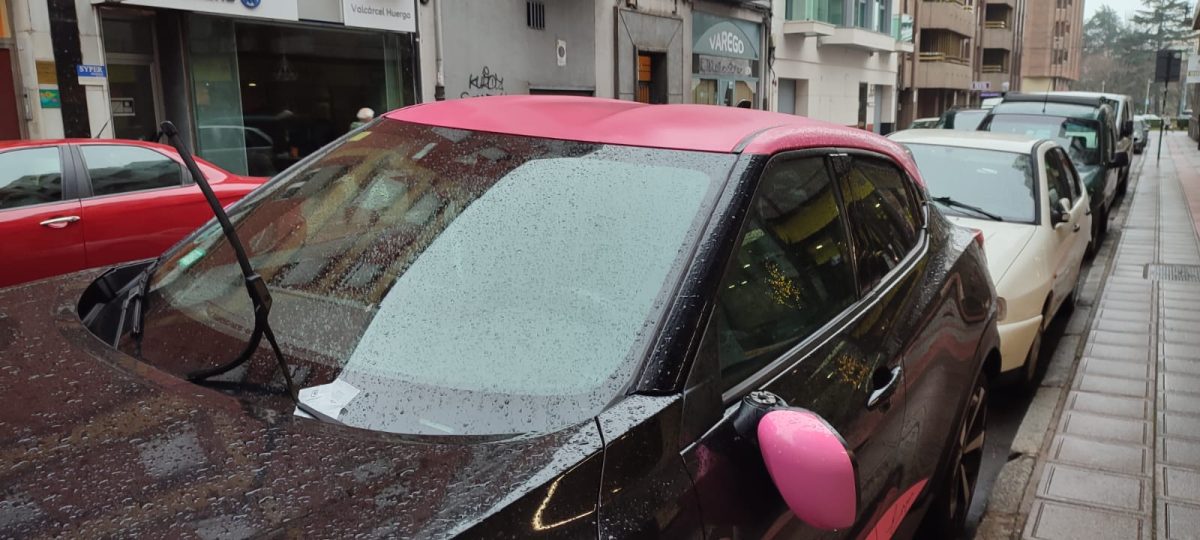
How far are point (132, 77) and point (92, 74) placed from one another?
98cm

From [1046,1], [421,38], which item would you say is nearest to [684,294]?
[421,38]

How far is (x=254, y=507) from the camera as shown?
1319 millimetres

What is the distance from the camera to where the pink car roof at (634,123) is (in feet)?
7.34

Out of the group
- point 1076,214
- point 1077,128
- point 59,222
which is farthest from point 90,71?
point 1077,128

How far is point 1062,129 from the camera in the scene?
11.2 m

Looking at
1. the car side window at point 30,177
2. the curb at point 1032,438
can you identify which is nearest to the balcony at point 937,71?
the curb at point 1032,438

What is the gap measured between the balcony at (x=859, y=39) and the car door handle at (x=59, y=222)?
2664 cm

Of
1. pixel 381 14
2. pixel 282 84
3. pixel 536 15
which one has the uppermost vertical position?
pixel 536 15

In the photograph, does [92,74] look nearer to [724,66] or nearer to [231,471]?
[231,471]

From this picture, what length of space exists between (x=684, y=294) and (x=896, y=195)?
5.30 feet

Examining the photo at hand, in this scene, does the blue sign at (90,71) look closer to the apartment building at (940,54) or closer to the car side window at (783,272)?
the car side window at (783,272)

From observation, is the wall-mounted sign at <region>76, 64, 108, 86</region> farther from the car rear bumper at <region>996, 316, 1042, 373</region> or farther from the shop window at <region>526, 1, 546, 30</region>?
the car rear bumper at <region>996, 316, 1042, 373</region>

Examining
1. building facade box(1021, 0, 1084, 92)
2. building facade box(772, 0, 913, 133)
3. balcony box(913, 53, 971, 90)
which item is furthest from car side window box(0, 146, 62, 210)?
building facade box(1021, 0, 1084, 92)

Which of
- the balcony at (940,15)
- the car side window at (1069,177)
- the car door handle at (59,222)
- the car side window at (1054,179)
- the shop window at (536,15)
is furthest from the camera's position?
the balcony at (940,15)
